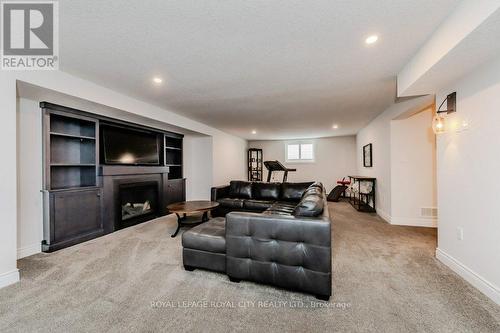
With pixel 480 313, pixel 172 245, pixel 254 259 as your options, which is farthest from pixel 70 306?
pixel 480 313

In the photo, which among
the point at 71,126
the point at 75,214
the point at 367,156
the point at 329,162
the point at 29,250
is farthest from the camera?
the point at 329,162

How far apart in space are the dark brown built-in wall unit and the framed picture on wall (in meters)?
5.31

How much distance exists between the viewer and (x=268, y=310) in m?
1.65

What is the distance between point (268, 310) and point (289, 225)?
0.68 metres

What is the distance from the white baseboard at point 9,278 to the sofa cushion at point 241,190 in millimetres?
3459

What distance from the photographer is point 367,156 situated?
5824 millimetres

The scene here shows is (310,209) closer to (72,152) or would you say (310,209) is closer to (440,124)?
(440,124)

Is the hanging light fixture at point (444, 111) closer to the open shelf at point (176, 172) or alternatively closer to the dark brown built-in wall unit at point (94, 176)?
the dark brown built-in wall unit at point (94, 176)

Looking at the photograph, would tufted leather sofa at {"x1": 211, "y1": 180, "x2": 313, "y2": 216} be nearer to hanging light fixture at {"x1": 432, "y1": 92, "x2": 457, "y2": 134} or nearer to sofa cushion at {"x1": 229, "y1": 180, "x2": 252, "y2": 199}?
sofa cushion at {"x1": 229, "y1": 180, "x2": 252, "y2": 199}

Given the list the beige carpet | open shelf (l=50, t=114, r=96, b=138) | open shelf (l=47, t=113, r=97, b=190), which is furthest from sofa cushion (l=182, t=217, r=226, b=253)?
open shelf (l=50, t=114, r=96, b=138)

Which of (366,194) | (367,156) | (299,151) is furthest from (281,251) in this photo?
(299,151)

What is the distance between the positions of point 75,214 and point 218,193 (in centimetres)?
246

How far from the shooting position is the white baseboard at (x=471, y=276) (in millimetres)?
1769

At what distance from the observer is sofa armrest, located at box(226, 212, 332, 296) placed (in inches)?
68.4
